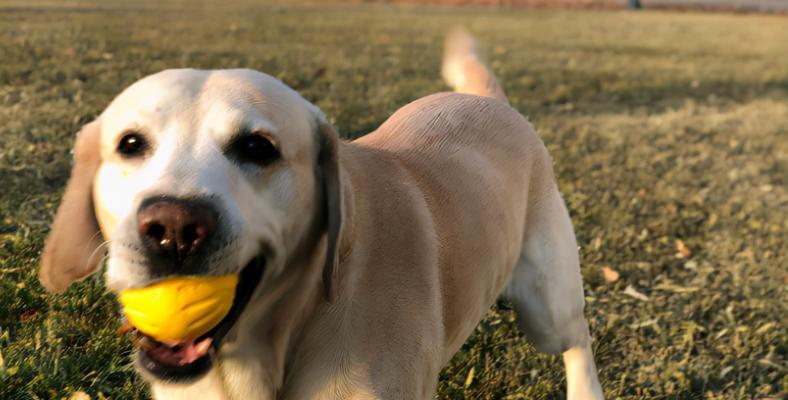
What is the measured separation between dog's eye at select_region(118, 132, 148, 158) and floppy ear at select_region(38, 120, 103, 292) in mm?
166

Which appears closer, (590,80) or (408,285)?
Answer: (408,285)

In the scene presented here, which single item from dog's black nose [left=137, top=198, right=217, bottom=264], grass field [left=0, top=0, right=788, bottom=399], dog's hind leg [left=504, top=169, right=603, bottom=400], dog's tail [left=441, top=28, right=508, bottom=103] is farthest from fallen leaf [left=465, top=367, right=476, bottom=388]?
dog's black nose [left=137, top=198, right=217, bottom=264]

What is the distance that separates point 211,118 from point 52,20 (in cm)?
1083

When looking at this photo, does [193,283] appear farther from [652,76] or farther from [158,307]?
[652,76]

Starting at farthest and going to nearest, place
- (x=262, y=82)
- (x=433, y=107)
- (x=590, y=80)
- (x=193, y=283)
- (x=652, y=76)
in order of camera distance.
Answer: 1. (x=652, y=76)
2. (x=590, y=80)
3. (x=433, y=107)
4. (x=262, y=82)
5. (x=193, y=283)

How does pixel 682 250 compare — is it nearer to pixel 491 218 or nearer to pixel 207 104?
pixel 491 218

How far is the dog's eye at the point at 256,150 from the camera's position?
6.41 ft

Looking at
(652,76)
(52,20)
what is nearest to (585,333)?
(652,76)

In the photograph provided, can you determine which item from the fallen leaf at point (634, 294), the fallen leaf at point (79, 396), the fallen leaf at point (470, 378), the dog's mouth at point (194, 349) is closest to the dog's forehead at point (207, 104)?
the dog's mouth at point (194, 349)

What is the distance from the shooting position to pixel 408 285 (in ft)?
7.47

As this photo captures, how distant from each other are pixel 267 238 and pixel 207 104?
38cm

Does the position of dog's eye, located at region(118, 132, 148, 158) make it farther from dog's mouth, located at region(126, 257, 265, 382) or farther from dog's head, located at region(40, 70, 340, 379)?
dog's mouth, located at region(126, 257, 265, 382)

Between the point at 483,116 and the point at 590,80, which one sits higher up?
the point at 483,116

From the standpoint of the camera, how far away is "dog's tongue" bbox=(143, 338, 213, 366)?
1.94 metres
